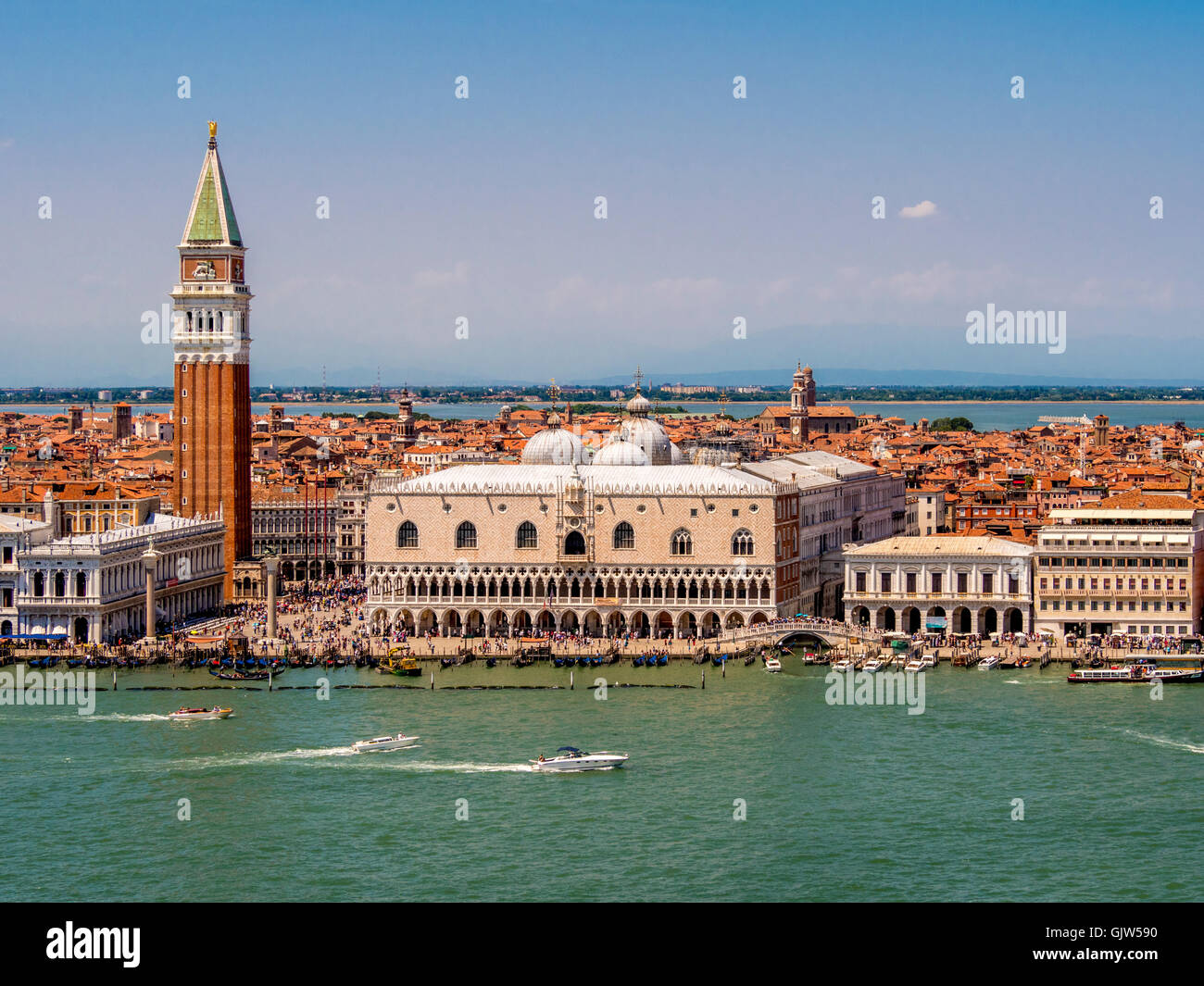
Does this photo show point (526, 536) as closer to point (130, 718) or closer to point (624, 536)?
point (624, 536)

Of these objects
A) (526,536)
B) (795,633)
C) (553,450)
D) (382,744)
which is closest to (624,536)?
(526,536)

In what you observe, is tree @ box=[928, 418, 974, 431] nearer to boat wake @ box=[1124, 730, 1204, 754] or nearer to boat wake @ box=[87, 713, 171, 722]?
boat wake @ box=[1124, 730, 1204, 754]

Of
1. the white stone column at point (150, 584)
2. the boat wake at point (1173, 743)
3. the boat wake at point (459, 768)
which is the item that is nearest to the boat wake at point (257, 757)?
the boat wake at point (459, 768)

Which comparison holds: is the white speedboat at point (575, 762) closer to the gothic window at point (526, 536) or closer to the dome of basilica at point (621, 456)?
the gothic window at point (526, 536)

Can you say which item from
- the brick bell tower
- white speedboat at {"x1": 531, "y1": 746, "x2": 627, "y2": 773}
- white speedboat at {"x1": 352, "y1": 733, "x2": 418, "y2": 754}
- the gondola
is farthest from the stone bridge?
the brick bell tower

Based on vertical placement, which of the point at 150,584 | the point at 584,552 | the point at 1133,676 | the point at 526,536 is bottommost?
the point at 1133,676

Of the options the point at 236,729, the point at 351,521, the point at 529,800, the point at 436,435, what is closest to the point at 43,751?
the point at 236,729
